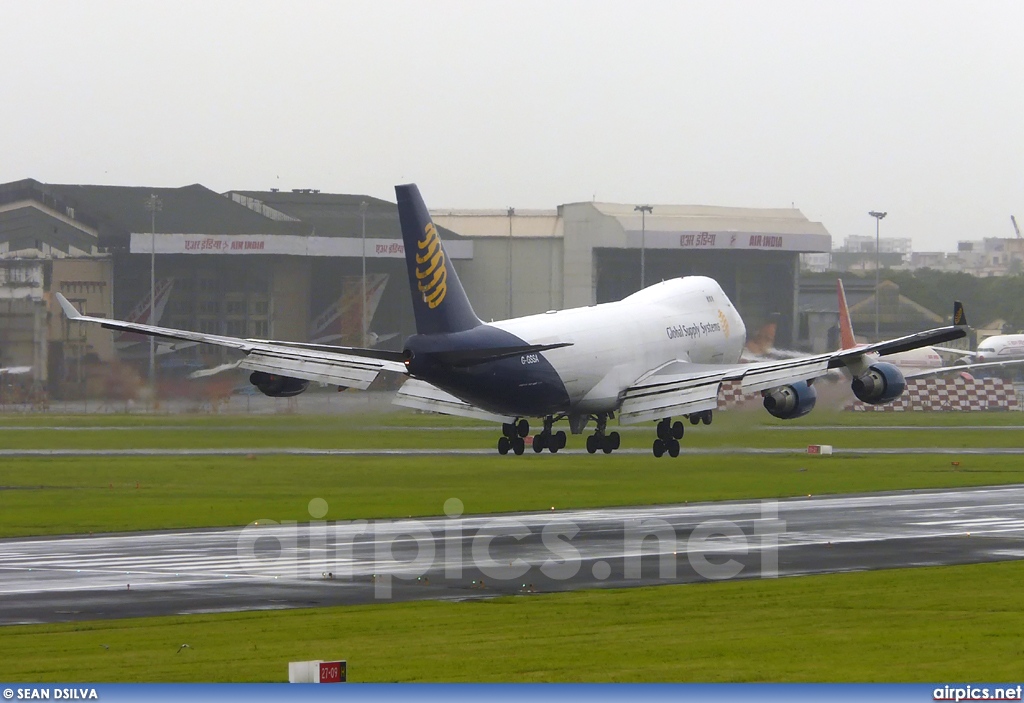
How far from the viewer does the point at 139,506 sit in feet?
199

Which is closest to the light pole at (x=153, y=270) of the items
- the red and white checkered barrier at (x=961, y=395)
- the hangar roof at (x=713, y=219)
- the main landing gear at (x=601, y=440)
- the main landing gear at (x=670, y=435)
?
the hangar roof at (x=713, y=219)

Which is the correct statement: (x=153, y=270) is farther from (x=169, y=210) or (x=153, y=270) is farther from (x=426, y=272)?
(x=426, y=272)

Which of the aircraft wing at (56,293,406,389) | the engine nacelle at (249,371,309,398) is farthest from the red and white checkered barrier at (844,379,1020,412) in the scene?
the engine nacelle at (249,371,309,398)

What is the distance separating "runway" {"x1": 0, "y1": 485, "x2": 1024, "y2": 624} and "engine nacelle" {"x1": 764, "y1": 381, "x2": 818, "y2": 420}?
22.2ft

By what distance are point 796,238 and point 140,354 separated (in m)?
80.1

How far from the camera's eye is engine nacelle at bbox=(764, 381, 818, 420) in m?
64.9

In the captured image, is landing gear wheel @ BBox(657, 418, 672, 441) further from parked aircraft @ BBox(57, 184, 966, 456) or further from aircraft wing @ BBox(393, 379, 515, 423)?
aircraft wing @ BBox(393, 379, 515, 423)

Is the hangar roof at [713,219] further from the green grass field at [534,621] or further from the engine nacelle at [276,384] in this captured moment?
the engine nacelle at [276,384]

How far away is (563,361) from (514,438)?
663 cm

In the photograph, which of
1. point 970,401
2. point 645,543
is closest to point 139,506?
point 645,543

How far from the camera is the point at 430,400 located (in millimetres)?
66688

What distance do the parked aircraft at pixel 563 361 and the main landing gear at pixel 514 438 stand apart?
8 centimetres

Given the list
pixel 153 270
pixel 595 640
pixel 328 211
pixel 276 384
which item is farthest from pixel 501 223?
pixel 595 640

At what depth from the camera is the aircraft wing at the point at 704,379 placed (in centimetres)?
6059
